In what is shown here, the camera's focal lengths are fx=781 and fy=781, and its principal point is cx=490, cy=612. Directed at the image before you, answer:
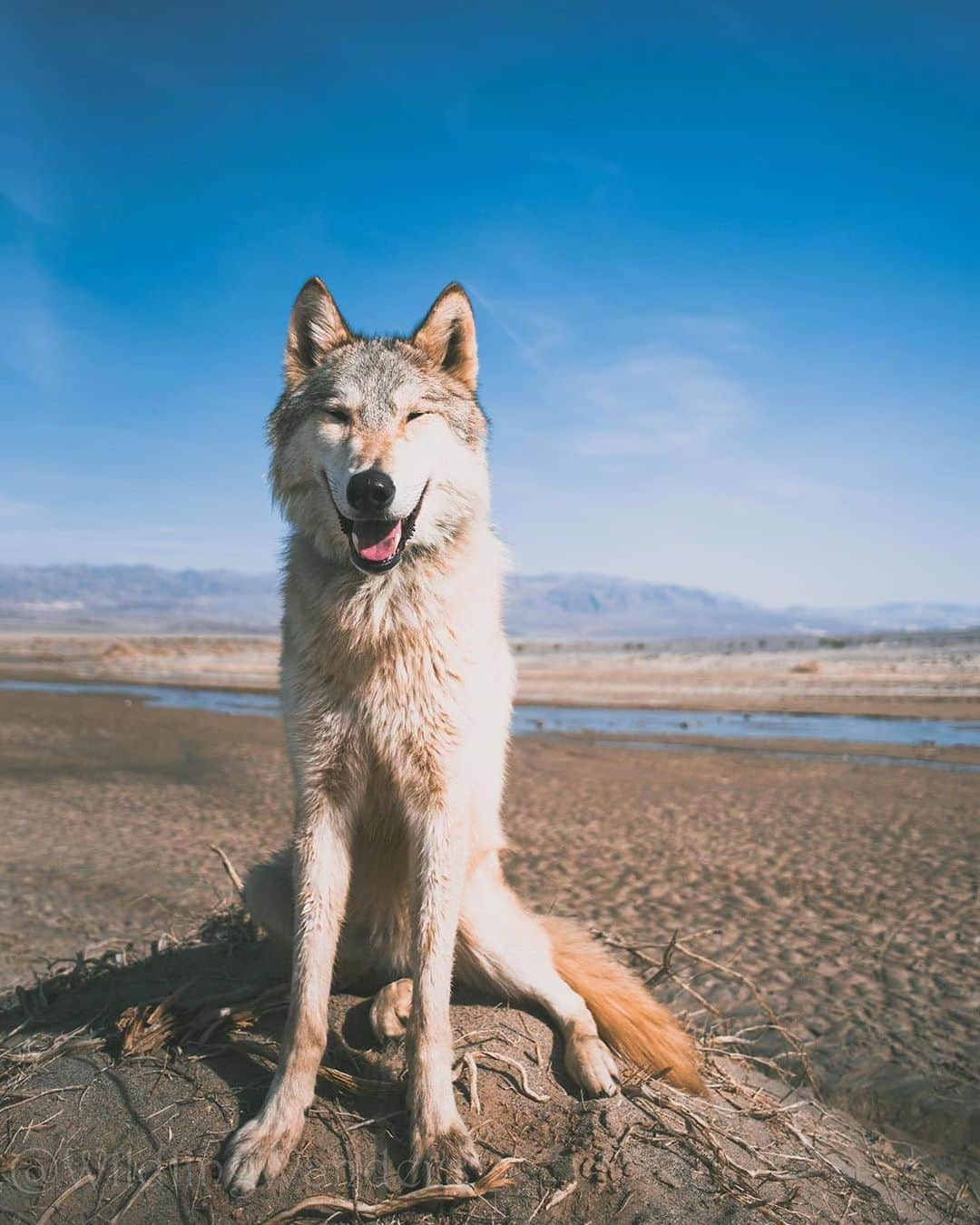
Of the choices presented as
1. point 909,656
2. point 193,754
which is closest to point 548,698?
point 193,754

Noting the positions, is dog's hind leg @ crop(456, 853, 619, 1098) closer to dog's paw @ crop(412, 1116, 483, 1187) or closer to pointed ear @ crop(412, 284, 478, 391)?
dog's paw @ crop(412, 1116, 483, 1187)

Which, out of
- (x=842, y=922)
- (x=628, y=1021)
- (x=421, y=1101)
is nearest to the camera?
(x=421, y=1101)

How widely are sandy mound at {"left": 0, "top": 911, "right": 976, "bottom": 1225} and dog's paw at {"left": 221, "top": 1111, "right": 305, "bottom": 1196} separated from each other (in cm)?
5

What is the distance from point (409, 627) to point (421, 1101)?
1.79 m

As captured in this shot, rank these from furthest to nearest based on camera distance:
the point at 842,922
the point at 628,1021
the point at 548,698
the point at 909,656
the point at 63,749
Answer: the point at 909,656, the point at 548,698, the point at 63,749, the point at 842,922, the point at 628,1021

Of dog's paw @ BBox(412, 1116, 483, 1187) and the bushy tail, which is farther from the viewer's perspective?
the bushy tail

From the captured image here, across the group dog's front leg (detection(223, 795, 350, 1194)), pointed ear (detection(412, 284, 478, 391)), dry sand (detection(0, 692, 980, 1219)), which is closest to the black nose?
pointed ear (detection(412, 284, 478, 391))

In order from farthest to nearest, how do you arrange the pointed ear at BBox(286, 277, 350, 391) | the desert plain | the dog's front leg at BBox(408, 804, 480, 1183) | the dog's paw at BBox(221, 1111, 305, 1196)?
the desert plain
the pointed ear at BBox(286, 277, 350, 391)
the dog's front leg at BBox(408, 804, 480, 1183)
the dog's paw at BBox(221, 1111, 305, 1196)

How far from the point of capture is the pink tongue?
3.02 meters

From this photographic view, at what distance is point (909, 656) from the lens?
5225cm

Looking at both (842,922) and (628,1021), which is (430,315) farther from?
(842,922)

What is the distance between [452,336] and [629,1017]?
128 inches

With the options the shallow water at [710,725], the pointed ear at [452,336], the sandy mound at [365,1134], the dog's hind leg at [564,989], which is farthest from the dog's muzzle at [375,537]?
the shallow water at [710,725]

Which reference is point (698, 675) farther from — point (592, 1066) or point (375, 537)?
point (375, 537)
